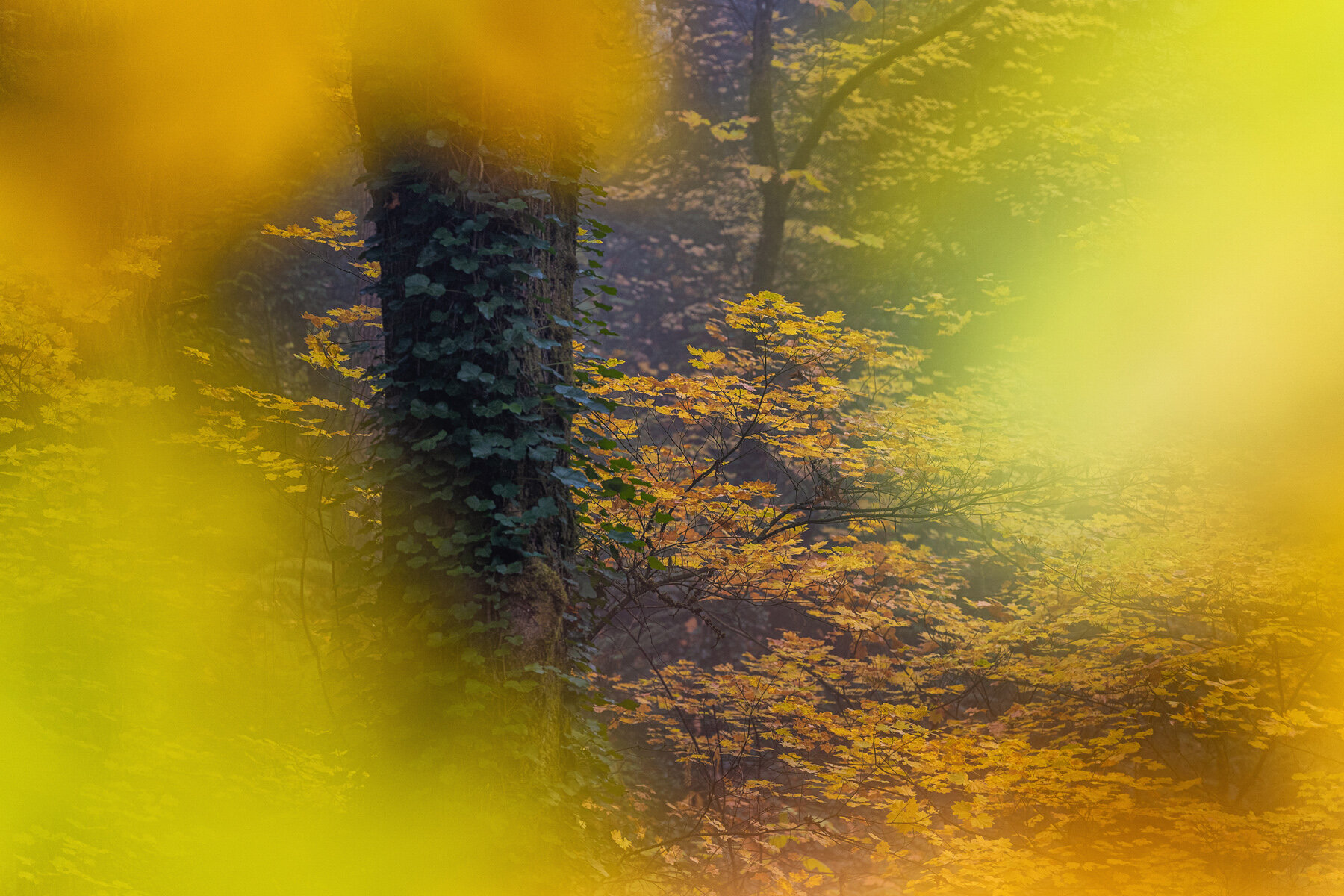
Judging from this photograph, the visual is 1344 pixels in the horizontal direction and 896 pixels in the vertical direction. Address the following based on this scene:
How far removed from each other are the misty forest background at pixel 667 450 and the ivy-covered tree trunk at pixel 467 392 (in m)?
0.02

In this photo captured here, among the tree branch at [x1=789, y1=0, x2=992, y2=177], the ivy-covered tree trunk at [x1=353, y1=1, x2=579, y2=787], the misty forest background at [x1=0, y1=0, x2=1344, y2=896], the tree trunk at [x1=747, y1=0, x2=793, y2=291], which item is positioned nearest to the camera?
the ivy-covered tree trunk at [x1=353, y1=1, x2=579, y2=787]

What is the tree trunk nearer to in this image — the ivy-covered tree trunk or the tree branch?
the tree branch

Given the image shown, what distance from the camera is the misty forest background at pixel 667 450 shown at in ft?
13.0

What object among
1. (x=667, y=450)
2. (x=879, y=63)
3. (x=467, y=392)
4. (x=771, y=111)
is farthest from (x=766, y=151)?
(x=467, y=392)

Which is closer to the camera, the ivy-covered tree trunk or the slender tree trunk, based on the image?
the ivy-covered tree trunk

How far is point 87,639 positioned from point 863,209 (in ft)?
40.2

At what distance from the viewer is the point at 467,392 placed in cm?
387

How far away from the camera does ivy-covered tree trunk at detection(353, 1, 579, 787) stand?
3.77m

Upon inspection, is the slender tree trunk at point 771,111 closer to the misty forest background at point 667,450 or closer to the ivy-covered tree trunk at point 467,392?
the misty forest background at point 667,450

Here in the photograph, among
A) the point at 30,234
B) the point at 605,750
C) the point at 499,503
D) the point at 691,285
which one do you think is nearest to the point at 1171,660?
the point at 605,750

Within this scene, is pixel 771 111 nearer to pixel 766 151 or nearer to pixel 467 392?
pixel 766 151

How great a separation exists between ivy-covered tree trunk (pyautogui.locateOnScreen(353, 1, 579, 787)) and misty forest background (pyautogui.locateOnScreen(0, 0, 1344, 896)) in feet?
0.07

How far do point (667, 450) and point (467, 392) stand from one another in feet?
11.0

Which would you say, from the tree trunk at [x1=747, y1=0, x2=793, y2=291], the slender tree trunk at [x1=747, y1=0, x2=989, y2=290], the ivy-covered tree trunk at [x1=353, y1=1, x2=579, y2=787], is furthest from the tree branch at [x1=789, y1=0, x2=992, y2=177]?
the ivy-covered tree trunk at [x1=353, y1=1, x2=579, y2=787]
